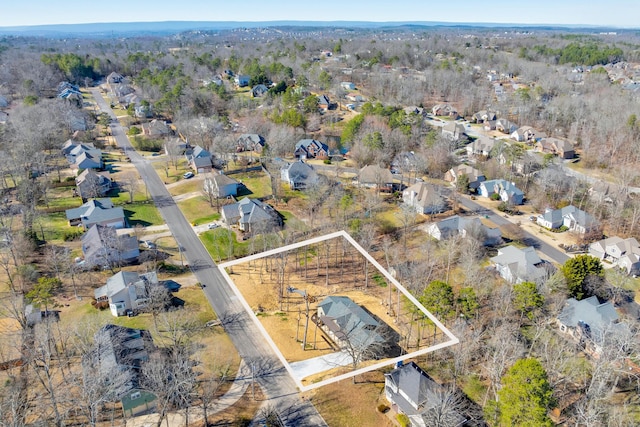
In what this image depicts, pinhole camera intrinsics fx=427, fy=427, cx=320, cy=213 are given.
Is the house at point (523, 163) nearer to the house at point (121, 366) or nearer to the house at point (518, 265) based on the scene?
the house at point (518, 265)

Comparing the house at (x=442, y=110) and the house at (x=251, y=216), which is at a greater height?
the house at (x=442, y=110)

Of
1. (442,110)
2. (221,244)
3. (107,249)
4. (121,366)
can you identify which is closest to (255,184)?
(221,244)

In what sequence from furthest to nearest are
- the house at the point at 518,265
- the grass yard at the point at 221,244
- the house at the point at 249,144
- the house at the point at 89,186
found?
the house at the point at 249,144 < the house at the point at 89,186 < the grass yard at the point at 221,244 < the house at the point at 518,265

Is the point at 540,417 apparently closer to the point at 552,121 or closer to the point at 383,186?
the point at 383,186

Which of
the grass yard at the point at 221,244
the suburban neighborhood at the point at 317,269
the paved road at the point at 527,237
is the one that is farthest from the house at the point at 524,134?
the grass yard at the point at 221,244

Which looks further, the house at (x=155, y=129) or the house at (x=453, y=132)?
the house at (x=453, y=132)

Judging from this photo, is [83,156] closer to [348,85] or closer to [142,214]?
[142,214]

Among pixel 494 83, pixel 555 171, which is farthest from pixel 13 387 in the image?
pixel 494 83
